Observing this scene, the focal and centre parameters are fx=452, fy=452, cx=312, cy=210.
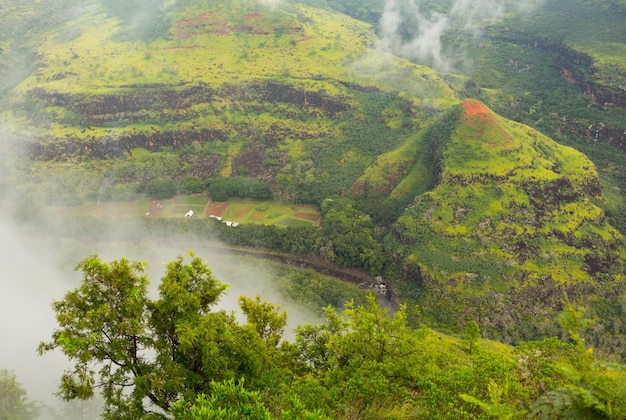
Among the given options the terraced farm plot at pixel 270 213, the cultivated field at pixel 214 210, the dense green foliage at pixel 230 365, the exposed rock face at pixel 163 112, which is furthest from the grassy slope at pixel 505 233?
the dense green foliage at pixel 230 365

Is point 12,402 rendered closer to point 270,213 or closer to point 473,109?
point 270,213

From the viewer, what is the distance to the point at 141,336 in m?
32.1

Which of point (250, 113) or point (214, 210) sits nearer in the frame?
point (214, 210)

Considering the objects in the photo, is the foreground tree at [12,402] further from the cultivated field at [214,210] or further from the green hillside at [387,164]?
the cultivated field at [214,210]

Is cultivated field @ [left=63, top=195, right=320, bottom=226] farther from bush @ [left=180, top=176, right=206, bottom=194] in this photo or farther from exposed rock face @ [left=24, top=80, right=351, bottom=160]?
exposed rock face @ [left=24, top=80, right=351, bottom=160]

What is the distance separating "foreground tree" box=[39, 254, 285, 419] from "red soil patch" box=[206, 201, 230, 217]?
12304 cm

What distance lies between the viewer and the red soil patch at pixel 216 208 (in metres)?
155

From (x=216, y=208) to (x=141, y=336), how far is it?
127836mm

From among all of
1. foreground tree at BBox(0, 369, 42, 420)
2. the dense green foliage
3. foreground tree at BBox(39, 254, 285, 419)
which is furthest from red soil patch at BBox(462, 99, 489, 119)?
foreground tree at BBox(0, 369, 42, 420)

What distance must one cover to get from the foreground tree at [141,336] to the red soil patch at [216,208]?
A: 404ft

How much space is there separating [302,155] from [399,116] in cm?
3918

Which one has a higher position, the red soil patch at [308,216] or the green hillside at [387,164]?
the green hillside at [387,164]

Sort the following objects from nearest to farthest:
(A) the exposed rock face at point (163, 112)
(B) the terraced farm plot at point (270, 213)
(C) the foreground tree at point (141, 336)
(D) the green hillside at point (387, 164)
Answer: (C) the foreground tree at point (141, 336) → (D) the green hillside at point (387, 164) → (B) the terraced farm plot at point (270, 213) → (A) the exposed rock face at point (163, 112)

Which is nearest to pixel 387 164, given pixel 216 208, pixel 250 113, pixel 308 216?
pixel 308 216
